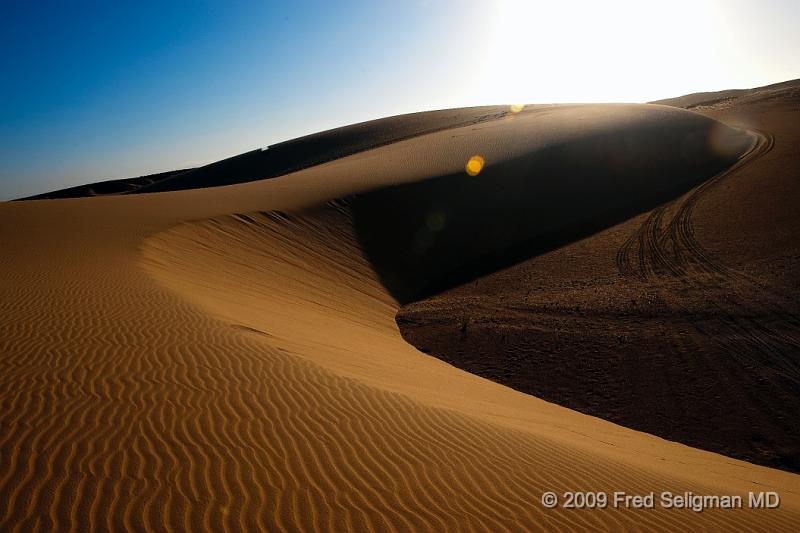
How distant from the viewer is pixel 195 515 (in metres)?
3.51

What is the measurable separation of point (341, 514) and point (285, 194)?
20.8m

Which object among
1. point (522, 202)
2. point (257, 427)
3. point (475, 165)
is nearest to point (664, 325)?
point (257, 427)

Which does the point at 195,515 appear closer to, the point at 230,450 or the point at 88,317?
the point at 230,450

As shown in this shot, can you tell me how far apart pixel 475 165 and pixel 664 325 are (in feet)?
56.4

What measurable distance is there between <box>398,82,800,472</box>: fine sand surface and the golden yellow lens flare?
8.70 metres

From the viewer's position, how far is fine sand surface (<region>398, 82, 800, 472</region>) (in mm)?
8789

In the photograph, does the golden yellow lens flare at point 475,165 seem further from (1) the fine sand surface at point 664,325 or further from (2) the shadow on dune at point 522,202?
(1) the fine sand surface at point 664,325

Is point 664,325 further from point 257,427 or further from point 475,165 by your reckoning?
point 475,165

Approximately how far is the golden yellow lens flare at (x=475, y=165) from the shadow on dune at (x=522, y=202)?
1.64 feet

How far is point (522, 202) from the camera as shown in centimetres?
2350

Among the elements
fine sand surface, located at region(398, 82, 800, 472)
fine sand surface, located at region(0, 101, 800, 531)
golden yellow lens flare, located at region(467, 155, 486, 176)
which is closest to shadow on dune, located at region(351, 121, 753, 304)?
golden yellow lens flare, located at region(467, 155, 486, 176)

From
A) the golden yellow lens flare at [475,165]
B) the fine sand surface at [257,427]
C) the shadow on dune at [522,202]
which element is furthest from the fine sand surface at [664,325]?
the golden yellow lens flare at [475,165]

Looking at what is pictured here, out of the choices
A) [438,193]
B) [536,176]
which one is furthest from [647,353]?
[536,176]

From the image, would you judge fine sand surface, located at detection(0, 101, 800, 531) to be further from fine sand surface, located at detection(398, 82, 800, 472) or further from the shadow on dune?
the shadow on dune
